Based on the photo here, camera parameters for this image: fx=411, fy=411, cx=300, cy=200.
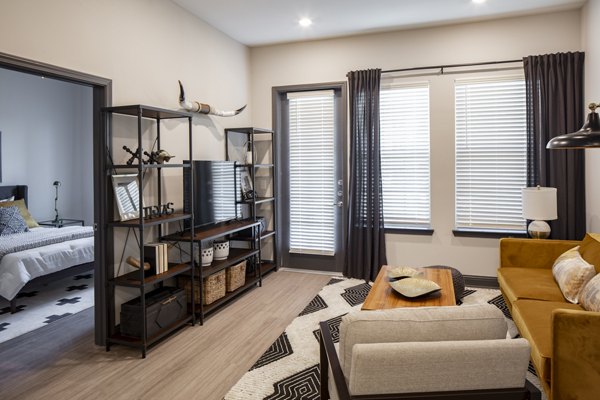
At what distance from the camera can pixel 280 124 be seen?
17.8ft

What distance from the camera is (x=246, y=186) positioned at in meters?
5.05

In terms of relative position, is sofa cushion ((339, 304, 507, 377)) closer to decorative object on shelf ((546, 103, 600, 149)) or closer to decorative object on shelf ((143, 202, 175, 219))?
decorative object on shelf ((546, 103, 600, 149))

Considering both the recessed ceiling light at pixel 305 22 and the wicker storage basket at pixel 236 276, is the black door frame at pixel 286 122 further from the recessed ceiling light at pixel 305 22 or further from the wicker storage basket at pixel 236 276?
the wicker storage basket at pixel 236 276

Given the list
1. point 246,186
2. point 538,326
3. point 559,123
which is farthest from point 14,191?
point 559,123

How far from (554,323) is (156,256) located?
2.74 metres

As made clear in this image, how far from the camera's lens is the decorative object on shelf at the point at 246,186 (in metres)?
4.97

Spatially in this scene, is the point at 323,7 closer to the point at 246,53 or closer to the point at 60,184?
the point at 246,53

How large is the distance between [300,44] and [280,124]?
1.03m

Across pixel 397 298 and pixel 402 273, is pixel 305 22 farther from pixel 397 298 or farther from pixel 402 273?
pixel 397 298

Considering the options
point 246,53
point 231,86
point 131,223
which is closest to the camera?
point 131,223

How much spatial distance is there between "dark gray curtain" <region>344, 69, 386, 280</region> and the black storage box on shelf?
88.4 inches

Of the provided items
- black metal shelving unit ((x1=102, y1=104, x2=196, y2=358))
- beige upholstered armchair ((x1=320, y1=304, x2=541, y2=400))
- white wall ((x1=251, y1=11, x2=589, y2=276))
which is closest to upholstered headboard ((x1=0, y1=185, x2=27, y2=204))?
black metal shelving unit ((x1=102, y1=104, x2=196, y2=358))

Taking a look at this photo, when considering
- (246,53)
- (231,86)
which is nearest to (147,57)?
(231,86)

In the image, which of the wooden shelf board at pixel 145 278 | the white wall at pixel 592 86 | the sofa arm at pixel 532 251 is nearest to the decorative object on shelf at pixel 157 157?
the wooden shelf board at pixel 145 278
